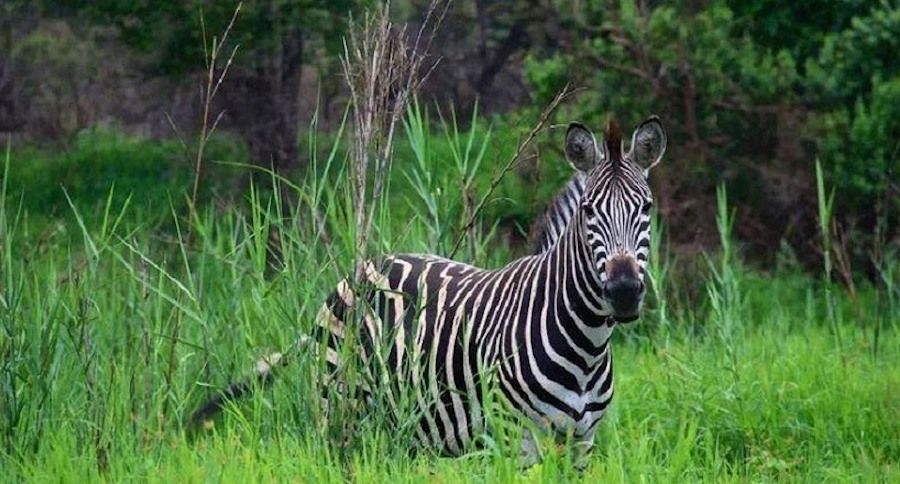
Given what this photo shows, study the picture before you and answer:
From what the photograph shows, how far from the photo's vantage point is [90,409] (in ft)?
20.0

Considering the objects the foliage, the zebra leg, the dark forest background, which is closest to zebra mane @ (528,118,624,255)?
the zebra leg

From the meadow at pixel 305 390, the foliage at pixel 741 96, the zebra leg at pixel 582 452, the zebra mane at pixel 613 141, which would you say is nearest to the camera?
the meadow at pixel 305 390

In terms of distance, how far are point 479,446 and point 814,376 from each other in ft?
7.71

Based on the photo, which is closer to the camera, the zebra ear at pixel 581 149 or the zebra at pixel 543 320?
the zebra at pixel 543 320

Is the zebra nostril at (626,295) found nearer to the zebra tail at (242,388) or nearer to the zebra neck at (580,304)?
the zebra neck at (580,304)

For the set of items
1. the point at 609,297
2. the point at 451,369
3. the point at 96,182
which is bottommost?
the point at 96,182

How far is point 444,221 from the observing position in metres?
7.16

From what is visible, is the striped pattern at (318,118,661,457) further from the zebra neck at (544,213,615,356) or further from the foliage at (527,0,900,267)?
the foliage at (527,0,900,267)

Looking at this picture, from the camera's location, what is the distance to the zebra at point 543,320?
600cm

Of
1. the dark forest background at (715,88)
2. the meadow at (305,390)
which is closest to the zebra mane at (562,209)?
the meadow at (305,390)

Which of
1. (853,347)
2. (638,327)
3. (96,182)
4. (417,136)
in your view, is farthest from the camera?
(96,182)

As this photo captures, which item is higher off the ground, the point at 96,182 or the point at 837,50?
the point at 837,50

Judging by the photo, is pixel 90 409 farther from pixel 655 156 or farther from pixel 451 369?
pixel 655 156

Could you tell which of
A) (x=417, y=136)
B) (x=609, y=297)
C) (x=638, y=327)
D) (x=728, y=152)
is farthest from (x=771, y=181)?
(x=609, y=297)
